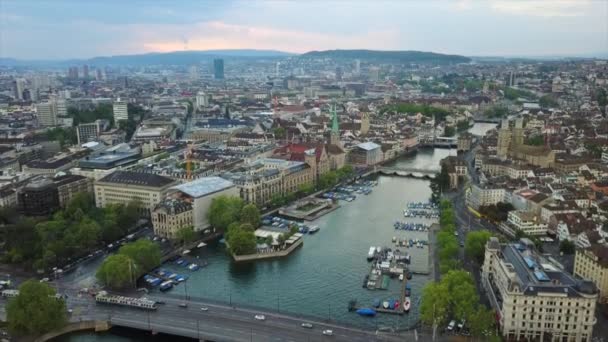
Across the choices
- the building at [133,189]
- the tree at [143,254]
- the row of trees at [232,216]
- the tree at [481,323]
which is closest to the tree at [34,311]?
the tree at [143,254]

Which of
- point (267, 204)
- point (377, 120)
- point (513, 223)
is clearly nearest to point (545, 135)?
point (377, 120)

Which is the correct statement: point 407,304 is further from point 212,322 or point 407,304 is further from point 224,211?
point 224,211

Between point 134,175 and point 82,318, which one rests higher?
point 134,175

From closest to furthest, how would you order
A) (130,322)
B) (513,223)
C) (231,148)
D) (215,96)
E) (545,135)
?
(130,322)
(513,223)
(231,148)
(545,135)
(215,96)

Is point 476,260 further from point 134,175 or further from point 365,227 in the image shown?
point 134,175

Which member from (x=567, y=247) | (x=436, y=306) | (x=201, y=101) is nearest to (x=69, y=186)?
(x=436, y=306)
